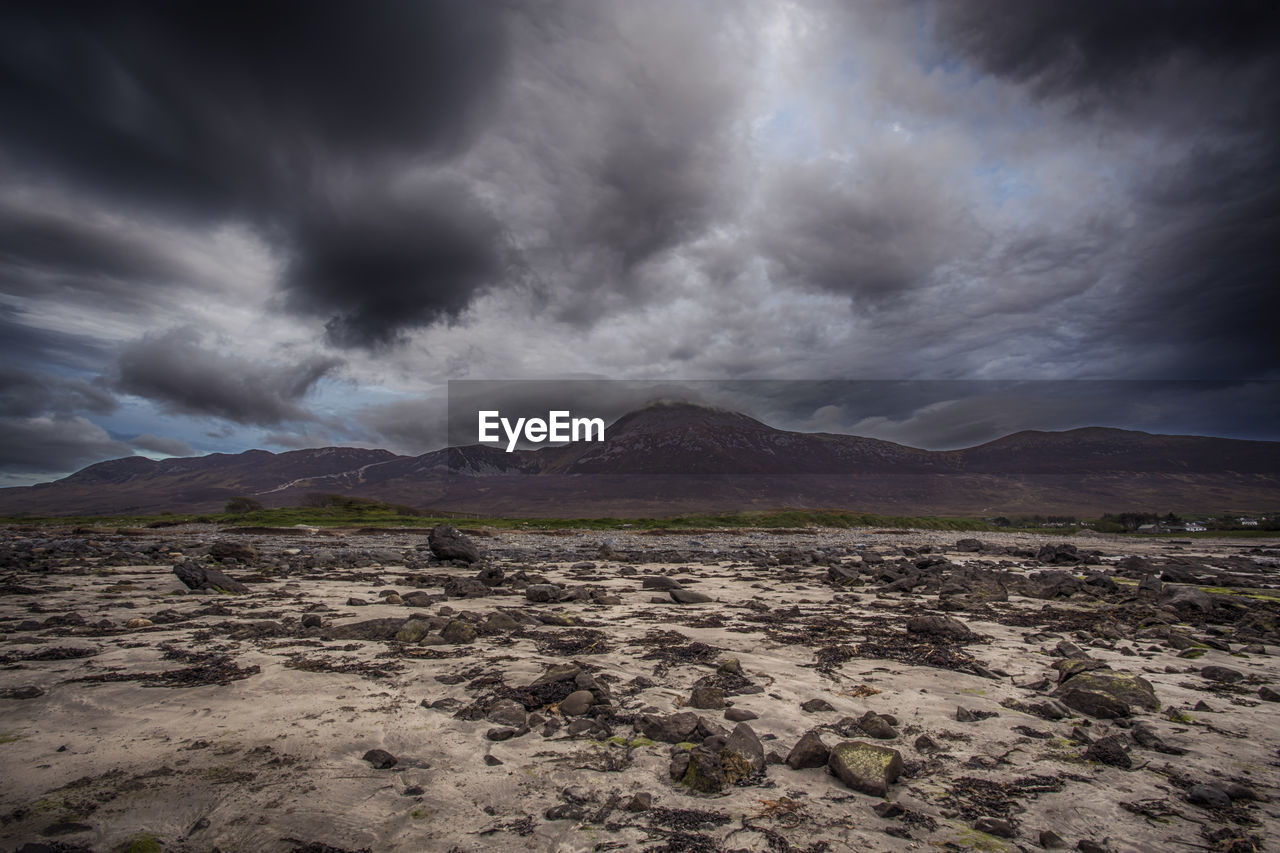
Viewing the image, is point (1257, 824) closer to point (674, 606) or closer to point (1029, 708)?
point (1029, 708)

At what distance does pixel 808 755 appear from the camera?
5.28 metres

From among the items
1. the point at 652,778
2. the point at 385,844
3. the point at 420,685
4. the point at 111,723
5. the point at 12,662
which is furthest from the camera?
the point at 12,662

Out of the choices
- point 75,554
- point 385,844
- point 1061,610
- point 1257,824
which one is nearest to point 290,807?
point 385,844

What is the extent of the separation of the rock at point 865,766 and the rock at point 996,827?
71 cm

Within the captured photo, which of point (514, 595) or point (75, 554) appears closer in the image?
point (514, 595)

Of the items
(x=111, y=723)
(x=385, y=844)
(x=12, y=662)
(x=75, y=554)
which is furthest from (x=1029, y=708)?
(x=75, y=554)

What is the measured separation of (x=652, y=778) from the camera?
502 centimetres

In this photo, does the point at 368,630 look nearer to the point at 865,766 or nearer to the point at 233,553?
the point at 865,766

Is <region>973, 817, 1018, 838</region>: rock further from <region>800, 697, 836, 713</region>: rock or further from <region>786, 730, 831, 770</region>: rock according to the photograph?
<region>800, 697, 836, 713</region>: rock

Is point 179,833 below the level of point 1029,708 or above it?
above

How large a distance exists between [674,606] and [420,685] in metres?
8.24

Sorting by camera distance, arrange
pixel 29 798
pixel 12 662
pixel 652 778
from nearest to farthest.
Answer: pixel 29 798 < pixel 652 778 < pixel 12 662

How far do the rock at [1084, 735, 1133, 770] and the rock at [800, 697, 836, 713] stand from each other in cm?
259

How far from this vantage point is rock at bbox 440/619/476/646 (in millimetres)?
9703
